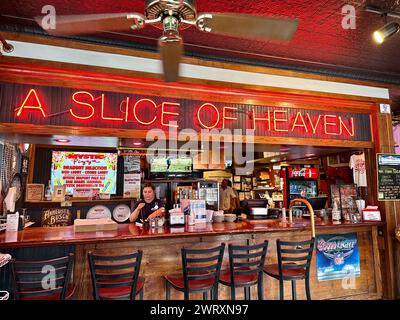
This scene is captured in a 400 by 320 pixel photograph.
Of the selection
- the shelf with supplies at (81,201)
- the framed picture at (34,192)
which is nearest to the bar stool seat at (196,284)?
the shelf with supplies at (81,201)

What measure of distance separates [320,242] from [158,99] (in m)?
3.10

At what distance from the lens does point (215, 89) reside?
365 cm

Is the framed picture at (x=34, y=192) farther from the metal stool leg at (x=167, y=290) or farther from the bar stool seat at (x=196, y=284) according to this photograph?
the bar stool seat at (x=196, y=284)

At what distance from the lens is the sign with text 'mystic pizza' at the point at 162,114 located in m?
2.98

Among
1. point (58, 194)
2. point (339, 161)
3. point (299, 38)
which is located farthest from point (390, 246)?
point (58, 194)

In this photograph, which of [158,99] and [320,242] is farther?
[320,242]

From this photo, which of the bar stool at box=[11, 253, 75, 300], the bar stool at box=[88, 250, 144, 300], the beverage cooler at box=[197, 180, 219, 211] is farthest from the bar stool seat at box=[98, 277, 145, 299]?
the beverage cooler at box=[197, 180, 219, 211]

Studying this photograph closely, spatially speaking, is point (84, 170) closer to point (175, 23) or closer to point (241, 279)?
point (241, 279)

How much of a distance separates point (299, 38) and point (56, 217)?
18.7 ft

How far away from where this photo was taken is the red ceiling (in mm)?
2641

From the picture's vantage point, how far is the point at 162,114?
3.44 meters

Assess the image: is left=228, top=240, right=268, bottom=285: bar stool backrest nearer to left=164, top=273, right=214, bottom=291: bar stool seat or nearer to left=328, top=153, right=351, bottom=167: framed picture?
left=164, top=273, right=214, bottom=291: bar stool seat
